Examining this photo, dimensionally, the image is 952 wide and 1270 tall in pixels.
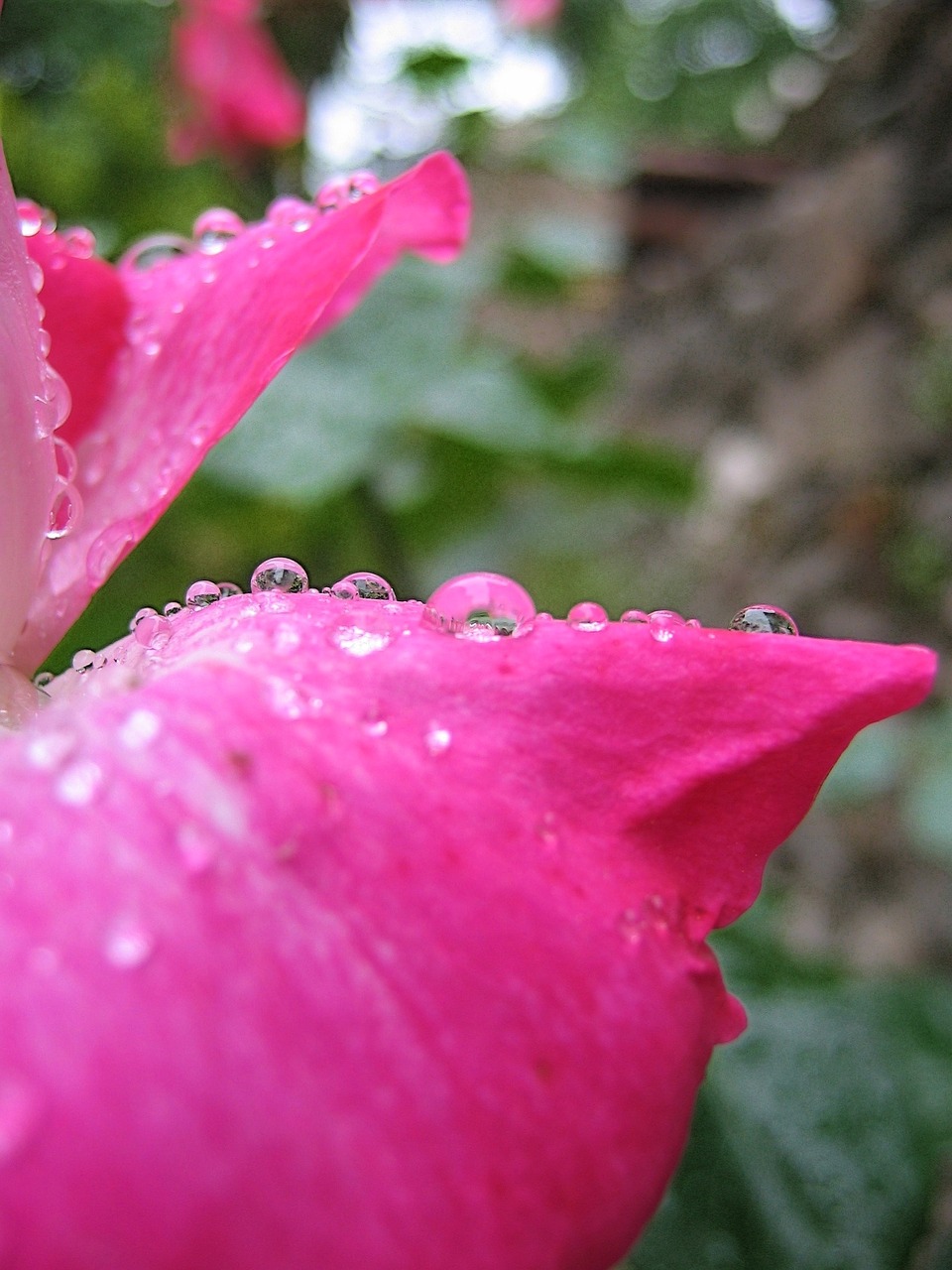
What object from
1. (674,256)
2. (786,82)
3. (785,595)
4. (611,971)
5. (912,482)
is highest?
(611,971)

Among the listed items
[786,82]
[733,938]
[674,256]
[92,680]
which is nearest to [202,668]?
[92,680]

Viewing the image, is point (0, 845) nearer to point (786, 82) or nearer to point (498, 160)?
point (498, 160)

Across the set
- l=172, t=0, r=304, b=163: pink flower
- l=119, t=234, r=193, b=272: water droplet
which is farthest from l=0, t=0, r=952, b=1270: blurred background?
l=119, t=234, r=193, b=272: water droplet

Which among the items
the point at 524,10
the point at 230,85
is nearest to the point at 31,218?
the point at 230,85

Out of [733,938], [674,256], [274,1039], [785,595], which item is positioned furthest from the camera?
[674,256]

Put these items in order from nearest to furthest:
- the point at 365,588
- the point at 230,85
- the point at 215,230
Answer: the point at 365,588 → the point at 215,230 → the point at 230,85

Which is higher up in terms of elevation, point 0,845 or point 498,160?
point 0,845

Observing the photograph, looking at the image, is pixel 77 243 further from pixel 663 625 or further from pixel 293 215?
pixel 663 625
